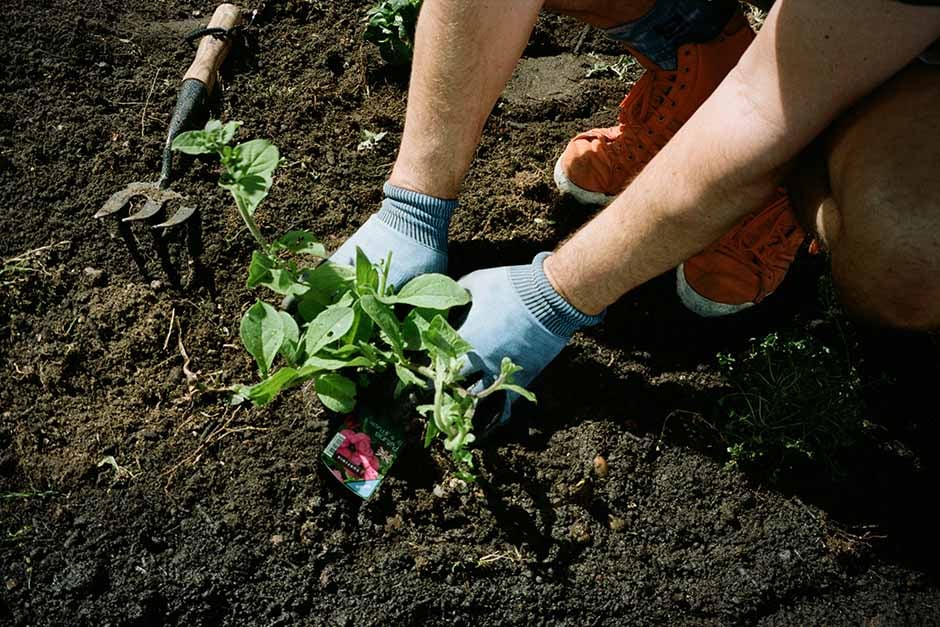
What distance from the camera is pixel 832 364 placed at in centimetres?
178

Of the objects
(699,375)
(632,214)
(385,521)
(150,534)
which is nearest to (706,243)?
(632,214)

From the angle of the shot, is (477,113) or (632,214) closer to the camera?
(632,214)

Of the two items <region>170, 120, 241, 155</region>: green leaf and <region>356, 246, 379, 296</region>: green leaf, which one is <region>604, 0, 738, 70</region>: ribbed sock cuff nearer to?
<region>356, 246, 379, 296</region>: green leaf

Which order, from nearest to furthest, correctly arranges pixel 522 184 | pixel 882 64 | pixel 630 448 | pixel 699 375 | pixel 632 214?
pixel 882 64, pixel 632 214, pixel 630 448, pixel 699 375, pixel 522 184

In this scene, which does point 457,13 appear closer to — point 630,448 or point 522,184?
point 522,184

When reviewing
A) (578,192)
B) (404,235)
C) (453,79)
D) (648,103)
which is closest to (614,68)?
(648,103)

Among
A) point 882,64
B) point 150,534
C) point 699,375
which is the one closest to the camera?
point 882,64

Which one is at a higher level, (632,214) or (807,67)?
(807,67)

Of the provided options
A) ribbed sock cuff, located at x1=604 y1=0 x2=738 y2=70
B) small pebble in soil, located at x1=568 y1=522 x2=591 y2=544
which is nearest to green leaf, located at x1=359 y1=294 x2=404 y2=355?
small pebble in soil, located at x1=568 y1=522 x2=591 y2=544

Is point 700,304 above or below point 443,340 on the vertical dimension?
below

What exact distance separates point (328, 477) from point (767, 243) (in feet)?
3.98

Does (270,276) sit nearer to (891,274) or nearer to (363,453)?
(363,453)

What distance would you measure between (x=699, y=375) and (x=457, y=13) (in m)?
1.04

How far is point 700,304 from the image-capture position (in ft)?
5.94
